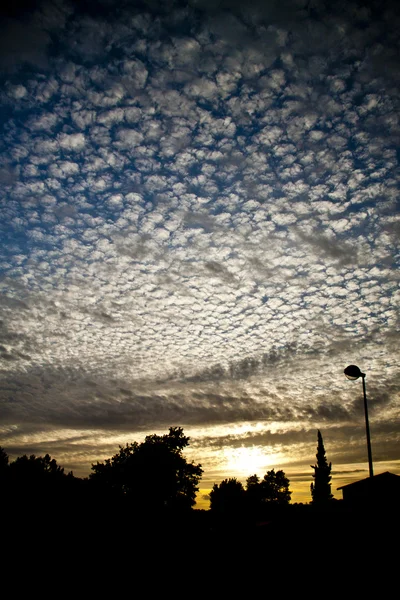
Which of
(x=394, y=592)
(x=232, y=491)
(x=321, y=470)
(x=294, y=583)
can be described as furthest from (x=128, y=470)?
(x=394, y=592)

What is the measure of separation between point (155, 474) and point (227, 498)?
26802mm

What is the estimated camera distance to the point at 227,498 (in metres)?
76.9

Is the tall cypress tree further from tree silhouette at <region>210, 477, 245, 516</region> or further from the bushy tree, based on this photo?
the bushy tree

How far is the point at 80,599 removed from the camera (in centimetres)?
1522

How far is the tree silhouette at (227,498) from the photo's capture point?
231 feet

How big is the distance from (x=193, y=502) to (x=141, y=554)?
144 feet

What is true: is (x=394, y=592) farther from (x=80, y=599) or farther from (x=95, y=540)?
(x=95, y=540)

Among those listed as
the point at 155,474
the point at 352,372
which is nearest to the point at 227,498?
the point at 155,474

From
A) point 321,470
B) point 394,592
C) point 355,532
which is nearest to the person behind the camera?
point 394,592

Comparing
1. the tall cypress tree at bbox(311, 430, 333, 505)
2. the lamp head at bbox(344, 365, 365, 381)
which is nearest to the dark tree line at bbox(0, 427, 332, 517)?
the tall cypress tree at bbox(311, 430, 333, 505)

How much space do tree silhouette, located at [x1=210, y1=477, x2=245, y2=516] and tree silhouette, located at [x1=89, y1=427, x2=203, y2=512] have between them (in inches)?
609

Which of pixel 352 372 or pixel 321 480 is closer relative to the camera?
pixel 352 372

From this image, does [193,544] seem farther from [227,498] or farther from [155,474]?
[227,498]

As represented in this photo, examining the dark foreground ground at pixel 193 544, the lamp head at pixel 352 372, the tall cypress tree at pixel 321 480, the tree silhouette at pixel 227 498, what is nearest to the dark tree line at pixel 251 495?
the tree silhouette at pixel 227 498
